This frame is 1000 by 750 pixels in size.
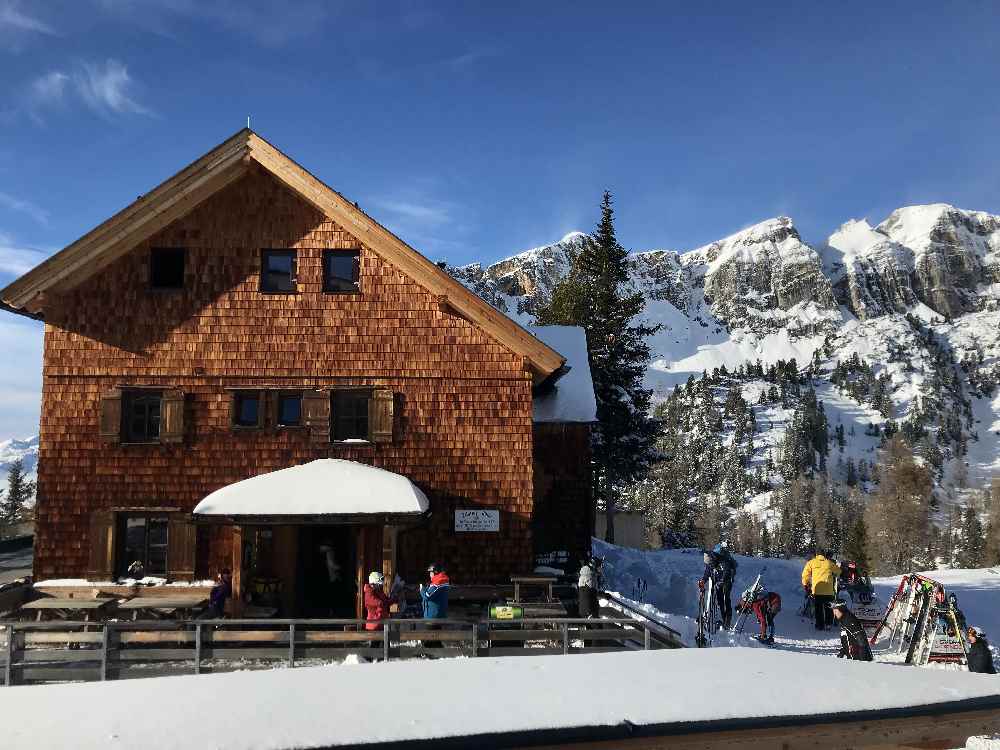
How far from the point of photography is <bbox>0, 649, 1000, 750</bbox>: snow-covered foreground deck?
12.5 ft

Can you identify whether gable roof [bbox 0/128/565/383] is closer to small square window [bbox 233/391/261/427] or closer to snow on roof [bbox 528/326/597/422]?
snow on roof [bbox 528/326/597/422]

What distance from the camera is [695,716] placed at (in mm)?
4238

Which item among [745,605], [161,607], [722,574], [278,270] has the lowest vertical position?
[745,605]

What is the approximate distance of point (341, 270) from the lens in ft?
55.3

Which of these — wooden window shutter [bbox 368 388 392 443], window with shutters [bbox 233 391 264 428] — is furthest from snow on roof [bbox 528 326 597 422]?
window with shutters [bbox 233 391 264 428]

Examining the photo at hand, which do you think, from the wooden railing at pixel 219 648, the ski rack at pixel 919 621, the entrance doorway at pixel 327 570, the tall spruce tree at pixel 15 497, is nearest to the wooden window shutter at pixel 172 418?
the entrance doorway at pixel 327 570

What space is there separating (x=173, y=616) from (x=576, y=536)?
10.2m

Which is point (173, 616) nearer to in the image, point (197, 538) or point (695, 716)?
point (197, 538)

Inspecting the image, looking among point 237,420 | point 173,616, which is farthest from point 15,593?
point 237,420

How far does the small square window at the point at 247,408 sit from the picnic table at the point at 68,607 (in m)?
4.12

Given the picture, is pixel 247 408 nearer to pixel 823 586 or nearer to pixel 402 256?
pixel 402 256

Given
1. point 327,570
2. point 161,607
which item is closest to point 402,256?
point 327,570

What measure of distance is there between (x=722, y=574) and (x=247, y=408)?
33.7ft

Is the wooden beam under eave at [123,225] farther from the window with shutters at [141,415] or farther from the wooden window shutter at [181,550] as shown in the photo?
the wooden window shutter at [181,550]
